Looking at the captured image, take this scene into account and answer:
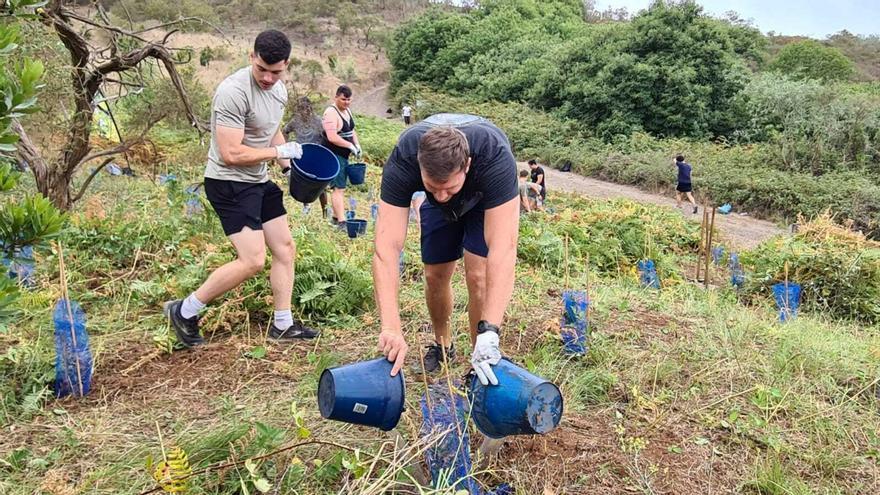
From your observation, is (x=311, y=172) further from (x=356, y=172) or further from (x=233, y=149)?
(x=356, y=172)

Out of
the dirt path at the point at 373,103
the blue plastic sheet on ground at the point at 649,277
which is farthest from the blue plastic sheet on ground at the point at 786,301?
the dirt path at the point at 373,103

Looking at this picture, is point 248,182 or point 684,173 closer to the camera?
point 248,182

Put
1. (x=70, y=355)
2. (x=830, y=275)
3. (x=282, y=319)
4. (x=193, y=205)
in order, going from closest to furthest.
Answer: (x=70, y=355) → (x=282, y=319) → (x=193, y=205) → (x=830, y=275)

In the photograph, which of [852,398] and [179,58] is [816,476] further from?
[179,58]

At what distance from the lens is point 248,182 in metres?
2.93

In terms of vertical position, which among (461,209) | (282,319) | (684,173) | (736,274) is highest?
(461,209)

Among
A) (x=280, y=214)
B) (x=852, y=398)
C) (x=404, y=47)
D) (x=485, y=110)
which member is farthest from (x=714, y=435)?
(x=404, y=47)

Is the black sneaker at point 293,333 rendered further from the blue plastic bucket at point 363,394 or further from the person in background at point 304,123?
the person in background at point 304,123

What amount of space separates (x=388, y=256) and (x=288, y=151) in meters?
1.25

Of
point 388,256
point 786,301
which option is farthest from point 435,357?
point 786,301

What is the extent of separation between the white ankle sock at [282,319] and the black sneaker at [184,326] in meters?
0.36

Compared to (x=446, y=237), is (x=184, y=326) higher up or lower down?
lower down

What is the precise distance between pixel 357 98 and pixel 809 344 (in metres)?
30.4

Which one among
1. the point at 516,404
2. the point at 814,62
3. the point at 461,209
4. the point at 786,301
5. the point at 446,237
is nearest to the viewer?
the point at 516,404
